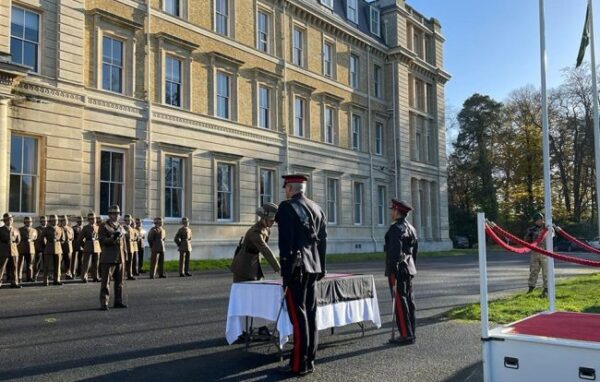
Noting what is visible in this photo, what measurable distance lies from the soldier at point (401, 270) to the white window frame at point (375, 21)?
3538cm

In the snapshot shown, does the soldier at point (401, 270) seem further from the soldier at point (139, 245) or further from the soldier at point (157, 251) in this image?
the soldier at point (139, 245)

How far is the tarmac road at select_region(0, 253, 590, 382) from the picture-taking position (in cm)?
630

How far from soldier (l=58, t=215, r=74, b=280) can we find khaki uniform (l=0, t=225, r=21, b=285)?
178 cm

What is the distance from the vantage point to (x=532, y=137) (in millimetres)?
60906

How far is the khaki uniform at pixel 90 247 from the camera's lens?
1625 cm

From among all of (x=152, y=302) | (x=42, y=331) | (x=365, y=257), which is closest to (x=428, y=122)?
(x=365, y=257)

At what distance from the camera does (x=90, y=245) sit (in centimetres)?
1623

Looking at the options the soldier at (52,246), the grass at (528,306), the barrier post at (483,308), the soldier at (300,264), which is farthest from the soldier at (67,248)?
the barrier post at (483,308)

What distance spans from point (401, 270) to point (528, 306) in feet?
14.4

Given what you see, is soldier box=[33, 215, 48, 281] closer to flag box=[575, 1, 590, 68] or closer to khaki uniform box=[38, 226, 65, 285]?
khaki uniform box=[38, 226, 65, 285]

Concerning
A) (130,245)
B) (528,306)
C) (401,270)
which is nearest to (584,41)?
(528,306)

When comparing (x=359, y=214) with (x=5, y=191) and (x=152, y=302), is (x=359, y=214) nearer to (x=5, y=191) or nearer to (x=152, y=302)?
(x=5, y=191)

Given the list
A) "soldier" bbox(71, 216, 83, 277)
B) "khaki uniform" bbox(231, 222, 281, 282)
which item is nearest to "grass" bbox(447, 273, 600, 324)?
"khaki uniform" bbox(231, 222, 281, 282)

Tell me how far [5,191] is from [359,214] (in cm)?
2402
